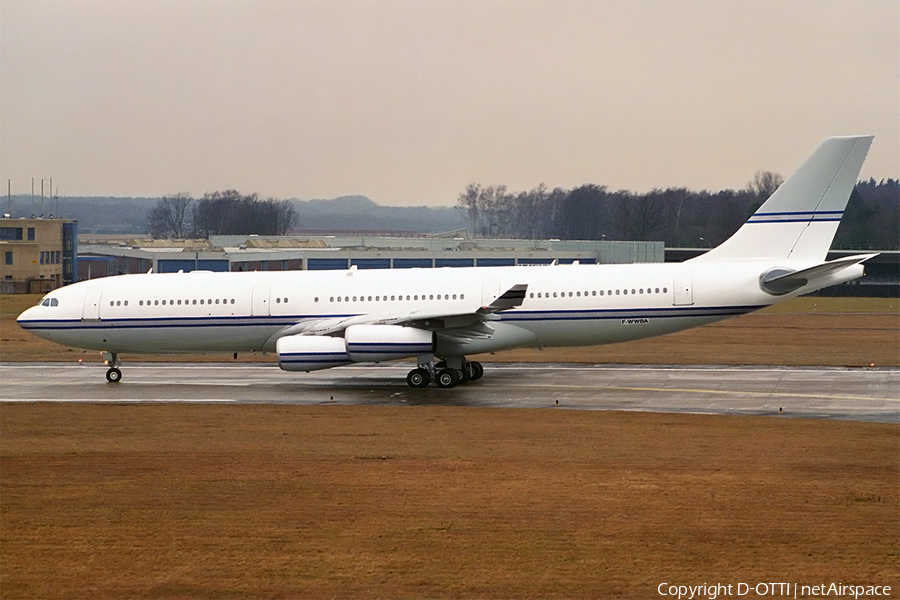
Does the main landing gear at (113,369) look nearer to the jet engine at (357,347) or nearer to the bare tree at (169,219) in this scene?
the jet engine at (357,347)

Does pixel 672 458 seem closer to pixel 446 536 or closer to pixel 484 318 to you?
pixel 446 536

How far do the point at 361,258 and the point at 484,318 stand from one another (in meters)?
48.9

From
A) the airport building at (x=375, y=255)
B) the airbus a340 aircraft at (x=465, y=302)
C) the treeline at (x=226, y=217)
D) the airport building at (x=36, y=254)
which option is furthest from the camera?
the treeline at (x=226, y=217)

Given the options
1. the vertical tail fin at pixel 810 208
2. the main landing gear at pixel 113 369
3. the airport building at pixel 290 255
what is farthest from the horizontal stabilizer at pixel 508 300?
the airport building at pixel 290 255

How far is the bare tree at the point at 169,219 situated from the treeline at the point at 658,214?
146ft

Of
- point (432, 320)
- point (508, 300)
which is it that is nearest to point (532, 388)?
point (508, 300)

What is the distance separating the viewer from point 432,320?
27.5 metres

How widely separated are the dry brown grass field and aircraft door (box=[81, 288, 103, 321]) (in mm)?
6911

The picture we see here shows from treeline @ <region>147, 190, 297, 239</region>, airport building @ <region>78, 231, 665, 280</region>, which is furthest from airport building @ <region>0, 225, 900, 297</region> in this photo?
treeline @ <region>147, 190, 297, 239</region>

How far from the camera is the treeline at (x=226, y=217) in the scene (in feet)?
434

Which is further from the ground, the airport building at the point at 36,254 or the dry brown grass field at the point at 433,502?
the airport building at the point at 36,254

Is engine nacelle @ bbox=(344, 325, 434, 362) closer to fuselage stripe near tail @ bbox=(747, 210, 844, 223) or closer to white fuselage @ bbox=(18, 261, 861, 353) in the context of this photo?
white fuselage @ bbox=(18, 261, 861, 353)

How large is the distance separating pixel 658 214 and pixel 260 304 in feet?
306

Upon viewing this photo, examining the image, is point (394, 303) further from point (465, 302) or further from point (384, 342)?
point (384, 342)
